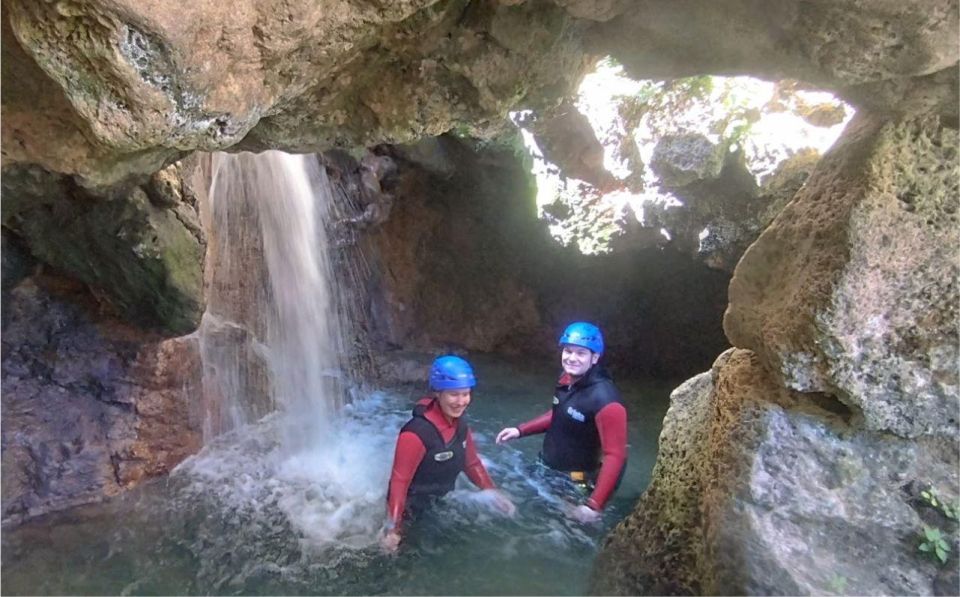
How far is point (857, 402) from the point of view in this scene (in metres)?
2.92

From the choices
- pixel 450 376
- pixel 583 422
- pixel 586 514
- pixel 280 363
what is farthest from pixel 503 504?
pixel 280 363

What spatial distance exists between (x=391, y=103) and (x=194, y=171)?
2.73 metres

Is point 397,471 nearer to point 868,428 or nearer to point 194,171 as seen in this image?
point 868,428

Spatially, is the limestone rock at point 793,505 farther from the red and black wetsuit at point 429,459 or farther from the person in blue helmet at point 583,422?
the red and black wetsuit at point 429,459

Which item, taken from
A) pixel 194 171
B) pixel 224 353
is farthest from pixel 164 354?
pixel 194 171

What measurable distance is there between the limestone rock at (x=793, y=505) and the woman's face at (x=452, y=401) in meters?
1.56

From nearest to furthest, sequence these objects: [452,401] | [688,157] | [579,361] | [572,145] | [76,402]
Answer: [452,401], [76,402], [579,361], [688,157], [572,145]

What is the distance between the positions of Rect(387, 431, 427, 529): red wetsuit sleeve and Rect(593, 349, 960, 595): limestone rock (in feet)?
4.81

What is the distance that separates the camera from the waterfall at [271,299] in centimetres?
582

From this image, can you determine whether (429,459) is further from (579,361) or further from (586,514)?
(579,361)

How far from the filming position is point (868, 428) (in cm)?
296

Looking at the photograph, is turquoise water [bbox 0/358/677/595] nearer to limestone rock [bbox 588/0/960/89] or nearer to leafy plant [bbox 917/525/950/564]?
leafy plant [bbox 917/525/950/564]

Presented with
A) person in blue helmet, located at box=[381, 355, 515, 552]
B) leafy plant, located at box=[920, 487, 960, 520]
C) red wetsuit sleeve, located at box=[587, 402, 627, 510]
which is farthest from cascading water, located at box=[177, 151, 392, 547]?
leafy plant, located at box=[920, 487, 960, 520]

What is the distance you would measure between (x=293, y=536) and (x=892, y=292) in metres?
3.86
